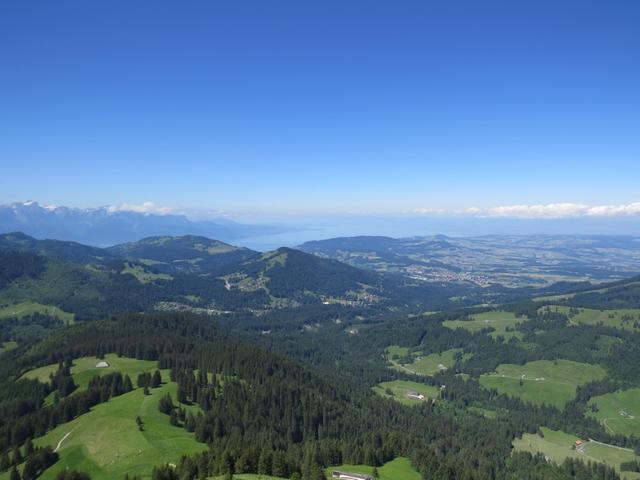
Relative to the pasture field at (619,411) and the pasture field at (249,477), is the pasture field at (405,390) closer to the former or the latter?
the pasture field at (619,411)

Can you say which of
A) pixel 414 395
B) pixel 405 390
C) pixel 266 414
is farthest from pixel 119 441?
pixel 405 390

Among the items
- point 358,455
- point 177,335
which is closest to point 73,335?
point 177,335

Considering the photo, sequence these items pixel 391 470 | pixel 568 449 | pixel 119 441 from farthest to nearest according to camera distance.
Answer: pixel 568 449 < pixel 391 470 < pixel 119 441

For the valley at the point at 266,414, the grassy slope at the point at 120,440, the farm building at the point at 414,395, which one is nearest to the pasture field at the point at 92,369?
the valley at the point at 266,414

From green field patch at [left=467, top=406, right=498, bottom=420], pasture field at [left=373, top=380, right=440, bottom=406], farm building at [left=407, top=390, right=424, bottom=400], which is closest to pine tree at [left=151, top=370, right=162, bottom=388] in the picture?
pasture field at [left=373, top=380, right=440, bottom=406]

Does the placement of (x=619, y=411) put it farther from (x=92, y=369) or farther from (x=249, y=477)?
(x=92, y=369)

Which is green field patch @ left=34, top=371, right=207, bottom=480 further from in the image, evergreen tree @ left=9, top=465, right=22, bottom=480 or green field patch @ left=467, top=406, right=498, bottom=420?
green field patch @ left=467, top=406, right=498, bottom=420
